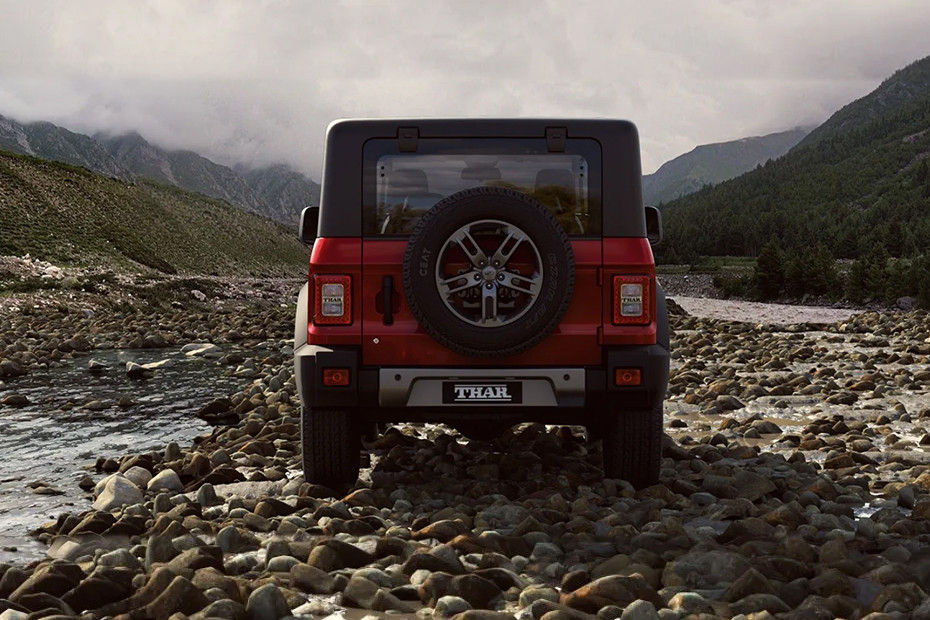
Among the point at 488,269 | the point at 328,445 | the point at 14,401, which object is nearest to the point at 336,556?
the point at 328,445

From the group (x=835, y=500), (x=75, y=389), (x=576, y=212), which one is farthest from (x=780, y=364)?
(x=75, y=389)

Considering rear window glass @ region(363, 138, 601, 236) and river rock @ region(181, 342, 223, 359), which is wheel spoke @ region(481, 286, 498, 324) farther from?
river rock @ region(181, 342, 223, 359)

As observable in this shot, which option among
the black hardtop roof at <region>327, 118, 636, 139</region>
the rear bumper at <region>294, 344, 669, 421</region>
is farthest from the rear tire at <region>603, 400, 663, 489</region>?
the black hardtop roof at <region>327, 118, 636, 139</region>

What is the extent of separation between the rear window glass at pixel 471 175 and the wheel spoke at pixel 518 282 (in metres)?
0.58

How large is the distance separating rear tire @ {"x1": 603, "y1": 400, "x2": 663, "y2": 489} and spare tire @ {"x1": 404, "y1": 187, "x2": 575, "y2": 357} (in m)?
1.07

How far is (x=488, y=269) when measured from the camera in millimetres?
5285

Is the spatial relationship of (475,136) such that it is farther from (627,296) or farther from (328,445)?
(328,445)

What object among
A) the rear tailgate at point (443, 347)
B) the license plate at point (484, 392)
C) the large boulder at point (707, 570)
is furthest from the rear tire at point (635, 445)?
the large boulder at point (707, 570)

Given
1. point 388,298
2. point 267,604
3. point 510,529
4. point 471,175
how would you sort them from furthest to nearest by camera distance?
point 471,175, point 388,298, point 510,529, point 267,604

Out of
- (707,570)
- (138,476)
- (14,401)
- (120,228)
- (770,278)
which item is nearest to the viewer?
(707,570)

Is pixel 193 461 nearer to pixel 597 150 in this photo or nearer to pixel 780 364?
pixel 597 150

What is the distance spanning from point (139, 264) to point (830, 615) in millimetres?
48720

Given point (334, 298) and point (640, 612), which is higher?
point (334, 298)

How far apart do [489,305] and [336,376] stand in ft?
3.85
